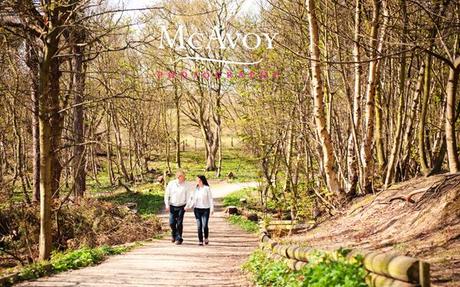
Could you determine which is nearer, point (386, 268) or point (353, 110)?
point (386, 268)

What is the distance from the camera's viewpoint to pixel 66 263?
1065cm

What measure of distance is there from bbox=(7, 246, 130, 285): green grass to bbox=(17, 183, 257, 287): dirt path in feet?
0.94

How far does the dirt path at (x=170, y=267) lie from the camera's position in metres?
8.70

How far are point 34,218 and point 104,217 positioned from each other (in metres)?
2.47

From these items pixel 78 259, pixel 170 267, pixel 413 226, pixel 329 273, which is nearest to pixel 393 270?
pixel 329 273

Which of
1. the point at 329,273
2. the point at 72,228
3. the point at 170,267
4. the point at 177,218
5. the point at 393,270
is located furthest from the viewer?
the point at 72,228

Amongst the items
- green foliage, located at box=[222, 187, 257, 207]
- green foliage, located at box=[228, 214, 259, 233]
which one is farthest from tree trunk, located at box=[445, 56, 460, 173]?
green foliage, located at box=[222, 187, 257, 207]

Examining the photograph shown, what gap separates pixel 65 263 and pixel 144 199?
19.6m

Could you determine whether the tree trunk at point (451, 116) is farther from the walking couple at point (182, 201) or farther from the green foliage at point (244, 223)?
the green foliage at point (244, 223)

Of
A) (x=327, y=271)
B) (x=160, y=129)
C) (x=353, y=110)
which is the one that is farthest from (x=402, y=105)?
(x=160, y=129)

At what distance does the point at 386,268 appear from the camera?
4781 millimetres

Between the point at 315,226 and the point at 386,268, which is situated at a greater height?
the point at 386,268

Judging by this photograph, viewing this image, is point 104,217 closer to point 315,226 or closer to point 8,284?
point 315,226

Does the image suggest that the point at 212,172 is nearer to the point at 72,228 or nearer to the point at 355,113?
the point at 72,228
